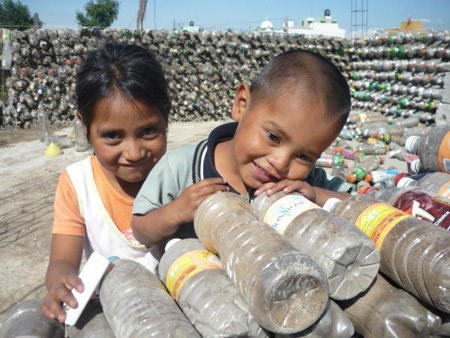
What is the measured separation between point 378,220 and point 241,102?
3.00ft

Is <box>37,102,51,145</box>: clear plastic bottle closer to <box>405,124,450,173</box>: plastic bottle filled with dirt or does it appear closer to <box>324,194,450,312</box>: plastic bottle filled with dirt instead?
<box>405,124,450,173</box>: plastic bottle filled with dirt

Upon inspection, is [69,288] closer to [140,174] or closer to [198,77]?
[140,174]

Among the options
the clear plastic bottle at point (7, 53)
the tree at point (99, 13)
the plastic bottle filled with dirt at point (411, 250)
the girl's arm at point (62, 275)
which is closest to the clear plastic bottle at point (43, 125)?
the clear plastic bottle at point (7, 53)

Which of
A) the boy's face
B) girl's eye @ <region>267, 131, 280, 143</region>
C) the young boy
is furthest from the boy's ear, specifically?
girl's eye @ <region>267, 131, 280, 143</region>

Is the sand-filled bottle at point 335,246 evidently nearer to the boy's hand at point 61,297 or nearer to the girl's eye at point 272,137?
the girl's eye at point 272,137

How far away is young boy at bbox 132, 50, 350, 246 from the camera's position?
5.34ft

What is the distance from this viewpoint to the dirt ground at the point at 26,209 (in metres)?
3.91

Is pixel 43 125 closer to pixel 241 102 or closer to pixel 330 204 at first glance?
pixel 241 102

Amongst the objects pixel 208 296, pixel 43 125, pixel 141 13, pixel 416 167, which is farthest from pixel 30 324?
pixel 141 13

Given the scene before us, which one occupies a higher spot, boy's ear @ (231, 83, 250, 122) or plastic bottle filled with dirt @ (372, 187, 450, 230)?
boy's ear @ (231, 83, 250, 122)

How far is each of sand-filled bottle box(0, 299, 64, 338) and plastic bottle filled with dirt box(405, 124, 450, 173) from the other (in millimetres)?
3186

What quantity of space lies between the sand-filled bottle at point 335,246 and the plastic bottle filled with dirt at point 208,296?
12.0 inches

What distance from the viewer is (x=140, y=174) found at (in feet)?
7.28

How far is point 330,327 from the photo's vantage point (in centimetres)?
124
